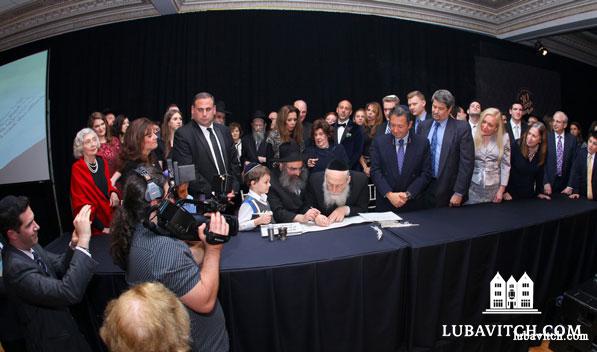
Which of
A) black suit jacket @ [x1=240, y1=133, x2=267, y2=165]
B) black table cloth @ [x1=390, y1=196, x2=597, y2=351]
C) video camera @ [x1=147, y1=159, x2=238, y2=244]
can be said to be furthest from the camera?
black suit jacket @ [x1=240, y1=133, x2=267, y2=165]

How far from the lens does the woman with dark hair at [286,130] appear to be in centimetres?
386

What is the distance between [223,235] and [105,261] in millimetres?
946

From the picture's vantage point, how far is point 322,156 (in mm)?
3672

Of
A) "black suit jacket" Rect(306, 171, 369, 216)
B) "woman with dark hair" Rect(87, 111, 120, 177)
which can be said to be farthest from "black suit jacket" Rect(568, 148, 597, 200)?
"woman with dark hair" Rect(87, 111, 120, 177)

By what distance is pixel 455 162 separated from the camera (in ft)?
9.71

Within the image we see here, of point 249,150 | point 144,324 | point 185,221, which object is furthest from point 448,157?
point 249,150

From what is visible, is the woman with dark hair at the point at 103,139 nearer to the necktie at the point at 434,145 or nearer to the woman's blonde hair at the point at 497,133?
the necktie at the point at 434,145

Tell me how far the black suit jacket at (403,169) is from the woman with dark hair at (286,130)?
1179 millimetres

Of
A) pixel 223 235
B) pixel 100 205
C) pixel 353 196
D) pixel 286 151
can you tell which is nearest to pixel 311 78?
pixel 286 151

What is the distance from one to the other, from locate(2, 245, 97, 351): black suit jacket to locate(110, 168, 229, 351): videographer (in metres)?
0.29

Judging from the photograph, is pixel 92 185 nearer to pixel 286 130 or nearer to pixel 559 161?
pixel 286 130

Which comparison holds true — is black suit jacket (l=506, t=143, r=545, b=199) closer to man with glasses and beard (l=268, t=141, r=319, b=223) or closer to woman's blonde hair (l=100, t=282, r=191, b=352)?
man with glasses and beard (l=268, t=141, r=319, b=223)

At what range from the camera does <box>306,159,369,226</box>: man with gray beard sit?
2543mm

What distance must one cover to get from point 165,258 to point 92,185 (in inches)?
73.3
